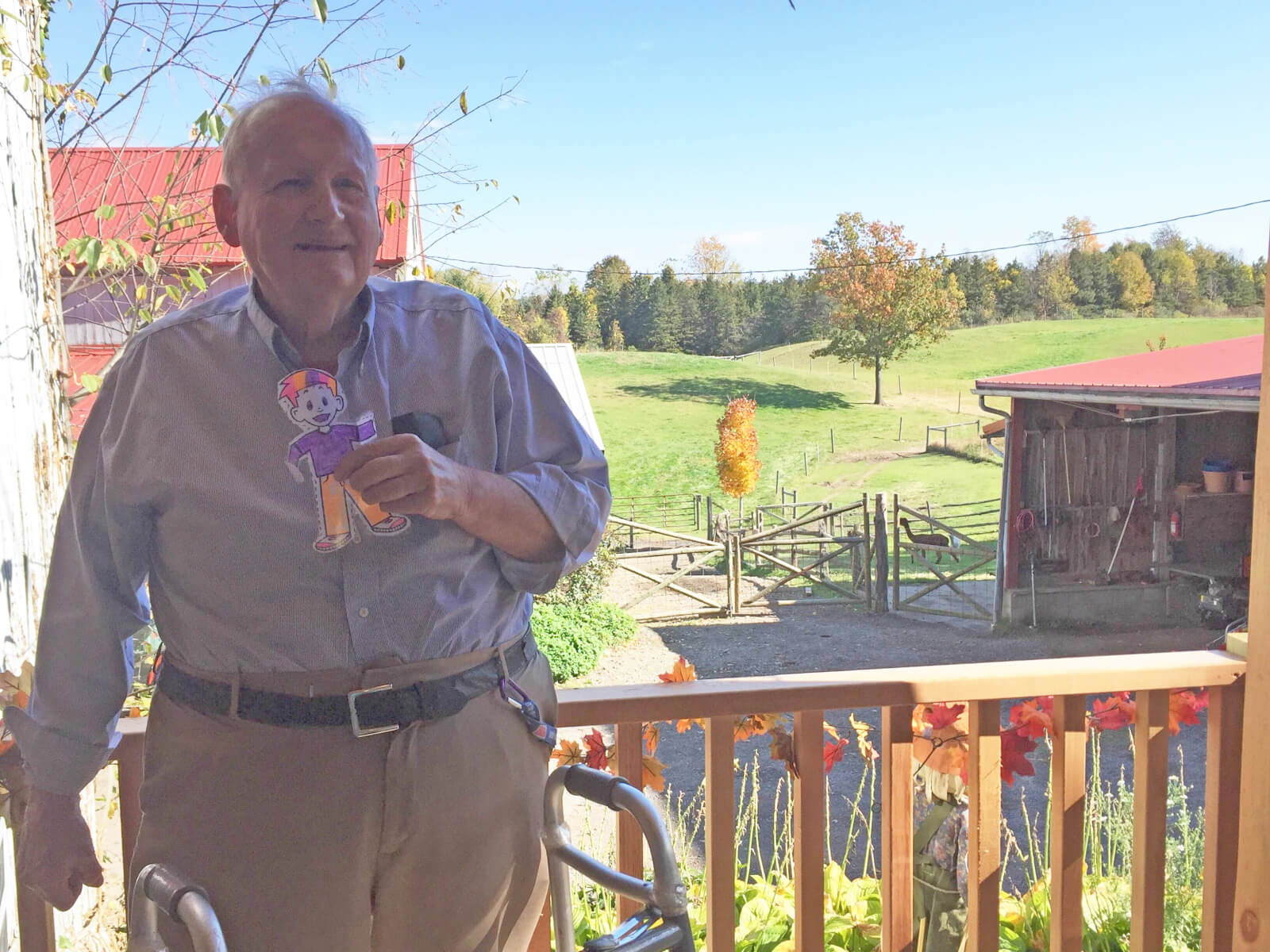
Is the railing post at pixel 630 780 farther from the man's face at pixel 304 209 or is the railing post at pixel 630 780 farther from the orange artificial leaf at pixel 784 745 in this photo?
the man's face at pixel 304 209

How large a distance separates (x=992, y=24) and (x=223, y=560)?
4063 centimetres

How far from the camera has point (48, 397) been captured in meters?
2.15

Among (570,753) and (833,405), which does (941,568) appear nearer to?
(833,405)

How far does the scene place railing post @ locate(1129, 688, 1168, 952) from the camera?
1276mm

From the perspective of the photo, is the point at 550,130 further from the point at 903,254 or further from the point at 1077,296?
the point at 1077,296

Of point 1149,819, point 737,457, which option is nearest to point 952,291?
point 737,457

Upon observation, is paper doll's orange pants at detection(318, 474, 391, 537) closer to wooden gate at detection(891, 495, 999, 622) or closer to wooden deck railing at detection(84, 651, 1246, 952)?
wooden deck railing at detection(84, 651, 1246, 952)

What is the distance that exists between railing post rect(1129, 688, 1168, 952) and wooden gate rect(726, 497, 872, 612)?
963 centimetres

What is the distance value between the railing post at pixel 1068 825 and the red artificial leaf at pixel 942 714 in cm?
12

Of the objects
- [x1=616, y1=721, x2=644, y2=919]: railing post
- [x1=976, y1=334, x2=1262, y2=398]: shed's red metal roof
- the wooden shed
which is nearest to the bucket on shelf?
the wooden shed

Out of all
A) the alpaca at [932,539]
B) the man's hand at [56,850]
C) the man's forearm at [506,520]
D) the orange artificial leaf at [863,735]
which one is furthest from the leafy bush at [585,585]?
the man's forearm at [506,520]

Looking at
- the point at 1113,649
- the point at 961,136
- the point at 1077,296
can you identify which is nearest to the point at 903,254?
the point at 1077,296

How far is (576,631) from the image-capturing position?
803 centimetres

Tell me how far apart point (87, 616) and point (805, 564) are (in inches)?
457
